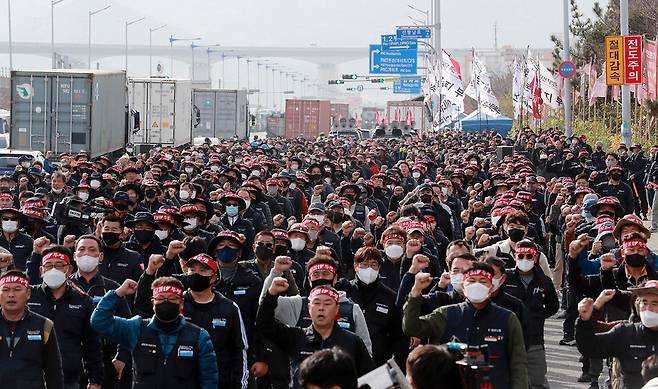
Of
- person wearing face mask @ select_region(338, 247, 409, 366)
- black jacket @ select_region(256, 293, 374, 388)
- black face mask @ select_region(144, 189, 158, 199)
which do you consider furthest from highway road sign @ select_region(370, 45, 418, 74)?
black jacket @ select_region(256, 293, 374, 388)

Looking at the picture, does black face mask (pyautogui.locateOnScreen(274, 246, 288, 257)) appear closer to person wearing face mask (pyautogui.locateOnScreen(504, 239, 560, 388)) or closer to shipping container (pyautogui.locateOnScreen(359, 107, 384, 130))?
person wearing face mask (pyautogui.locateOnScreen(504, 239, 560, 388))

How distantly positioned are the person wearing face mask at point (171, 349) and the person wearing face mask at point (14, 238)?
18.4 ft

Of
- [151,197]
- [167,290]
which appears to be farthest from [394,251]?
[151,197]

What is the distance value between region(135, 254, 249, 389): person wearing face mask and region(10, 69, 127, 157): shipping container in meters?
27.4

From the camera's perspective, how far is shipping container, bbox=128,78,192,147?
50.8 m

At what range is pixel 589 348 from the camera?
9.06 m

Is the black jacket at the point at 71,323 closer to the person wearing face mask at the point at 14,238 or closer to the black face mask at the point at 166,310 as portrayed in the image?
the black face mask at the point at 166,310

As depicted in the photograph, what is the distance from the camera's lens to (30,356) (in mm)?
9375

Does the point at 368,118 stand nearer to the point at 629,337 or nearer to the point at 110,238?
the point at 110,238

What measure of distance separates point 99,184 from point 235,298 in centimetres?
1081

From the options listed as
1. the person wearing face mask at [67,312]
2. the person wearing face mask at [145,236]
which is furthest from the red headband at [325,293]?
the person wearing face mask at [145,236]

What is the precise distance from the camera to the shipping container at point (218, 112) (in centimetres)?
6594

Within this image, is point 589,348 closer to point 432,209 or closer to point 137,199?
point 432,209

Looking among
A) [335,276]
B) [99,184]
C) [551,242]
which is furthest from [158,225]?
[551,242]
